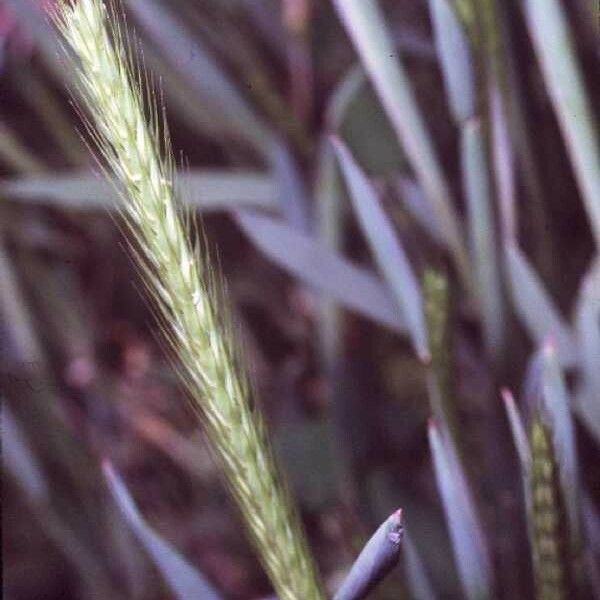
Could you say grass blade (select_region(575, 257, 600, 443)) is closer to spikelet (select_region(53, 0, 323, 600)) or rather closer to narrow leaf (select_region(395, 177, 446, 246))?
narrow leaf (select_region(395, 177, 446, 246))

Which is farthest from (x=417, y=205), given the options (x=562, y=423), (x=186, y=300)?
(x=186, y=300)

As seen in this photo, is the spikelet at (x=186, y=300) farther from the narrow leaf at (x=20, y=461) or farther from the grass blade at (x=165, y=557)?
the narrow leaf at (x=20, y=461)

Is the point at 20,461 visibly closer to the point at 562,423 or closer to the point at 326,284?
the point at 326,284

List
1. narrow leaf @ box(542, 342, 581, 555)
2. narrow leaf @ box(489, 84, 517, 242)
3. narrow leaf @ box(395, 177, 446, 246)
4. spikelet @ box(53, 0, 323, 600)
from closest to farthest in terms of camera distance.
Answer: spikelet @ box(53, 0, 323, 600) < narrow leaf @ box(542, 342, 581, 555) < narrow leaf @ box(489, 84, 517, 242) < narrow leaf @ box(395, 177, 446, 246)

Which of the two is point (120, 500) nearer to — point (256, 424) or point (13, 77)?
point (256, 424)

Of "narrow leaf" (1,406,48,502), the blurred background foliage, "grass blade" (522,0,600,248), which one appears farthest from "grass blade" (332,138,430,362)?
"narrow leaf" (1,406,48,502)

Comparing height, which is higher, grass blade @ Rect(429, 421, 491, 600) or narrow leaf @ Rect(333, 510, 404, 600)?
narrow leaf @ Rect(333, 510, 404, 600)
